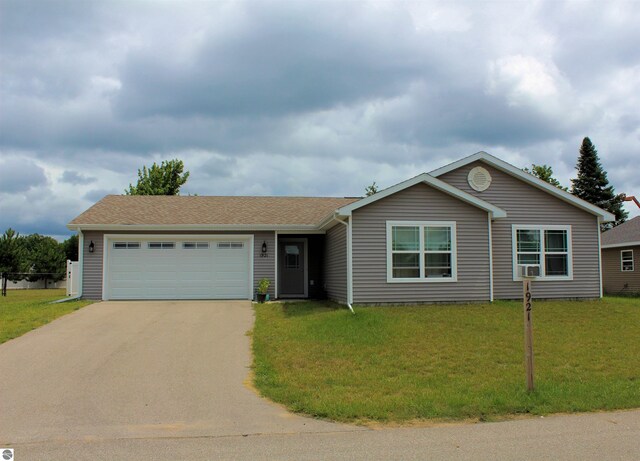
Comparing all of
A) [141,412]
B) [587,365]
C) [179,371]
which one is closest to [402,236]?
[587,365]

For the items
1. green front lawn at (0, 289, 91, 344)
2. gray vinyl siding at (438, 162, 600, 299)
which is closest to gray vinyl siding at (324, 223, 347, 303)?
gray vinyl siding at (438, 162, 600, 299)

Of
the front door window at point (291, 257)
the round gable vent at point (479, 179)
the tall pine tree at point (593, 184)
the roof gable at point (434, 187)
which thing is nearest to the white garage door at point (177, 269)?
the front door window at point (291, 257)

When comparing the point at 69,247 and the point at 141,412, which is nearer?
the point at 141,412

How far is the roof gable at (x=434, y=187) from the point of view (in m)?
14.7

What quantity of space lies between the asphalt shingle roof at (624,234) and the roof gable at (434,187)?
1314cm

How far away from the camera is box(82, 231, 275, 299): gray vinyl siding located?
17.9m

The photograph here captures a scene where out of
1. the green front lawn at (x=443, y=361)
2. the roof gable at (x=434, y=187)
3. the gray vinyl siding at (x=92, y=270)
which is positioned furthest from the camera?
the gray vinyl siding at (x=92, y=270)

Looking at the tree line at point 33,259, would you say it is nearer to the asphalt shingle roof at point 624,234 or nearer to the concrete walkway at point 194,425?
the concrete walkway at point 194,425

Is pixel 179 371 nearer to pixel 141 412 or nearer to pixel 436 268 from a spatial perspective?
pixel 141 412

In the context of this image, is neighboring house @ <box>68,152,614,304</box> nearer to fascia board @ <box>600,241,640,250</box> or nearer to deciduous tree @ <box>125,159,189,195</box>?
fascia board @ <box>600,241,640,250</box>

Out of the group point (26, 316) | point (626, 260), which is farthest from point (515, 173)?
point (26, 316)

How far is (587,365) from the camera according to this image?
30.0 feet

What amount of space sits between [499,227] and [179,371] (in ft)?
36.5

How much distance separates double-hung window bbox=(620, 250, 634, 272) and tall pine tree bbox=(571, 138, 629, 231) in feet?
64.9
